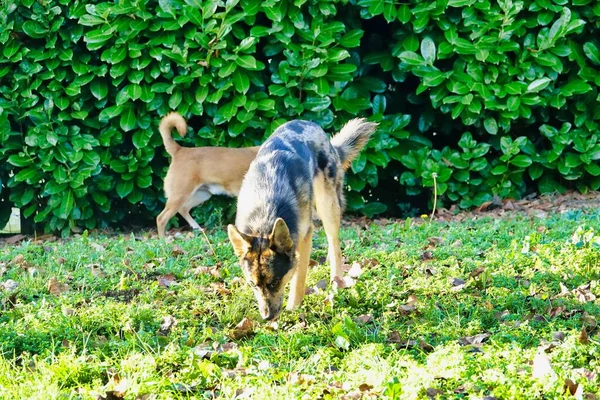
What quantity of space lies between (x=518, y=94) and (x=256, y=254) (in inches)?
204

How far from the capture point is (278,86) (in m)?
8.91

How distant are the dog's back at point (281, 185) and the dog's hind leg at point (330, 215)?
134 mm

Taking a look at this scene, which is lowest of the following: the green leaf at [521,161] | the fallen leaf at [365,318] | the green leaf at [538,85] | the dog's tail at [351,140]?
the fallen leaf at [365,318]

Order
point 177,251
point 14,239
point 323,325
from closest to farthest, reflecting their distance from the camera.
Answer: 1. point 323,325
2. point 177,251
3. point 14,239

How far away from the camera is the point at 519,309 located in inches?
198

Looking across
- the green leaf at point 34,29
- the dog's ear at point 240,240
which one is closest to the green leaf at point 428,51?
Answer: the green leaf at point 34,29

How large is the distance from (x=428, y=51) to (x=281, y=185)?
4.45m

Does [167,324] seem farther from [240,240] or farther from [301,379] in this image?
[301,379]

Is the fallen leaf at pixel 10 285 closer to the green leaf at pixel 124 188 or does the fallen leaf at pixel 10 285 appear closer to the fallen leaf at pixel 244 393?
the fallen leaf at pixel 244 393

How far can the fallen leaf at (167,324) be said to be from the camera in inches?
193

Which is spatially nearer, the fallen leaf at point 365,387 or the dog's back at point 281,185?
the fallen leaf at point 365,387

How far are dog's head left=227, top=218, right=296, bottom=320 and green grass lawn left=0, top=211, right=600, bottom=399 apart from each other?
18 centimetres

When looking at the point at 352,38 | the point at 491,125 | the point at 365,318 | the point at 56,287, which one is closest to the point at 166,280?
the point at 56,287

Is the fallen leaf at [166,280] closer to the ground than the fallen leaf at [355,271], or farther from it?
closer to the ground
